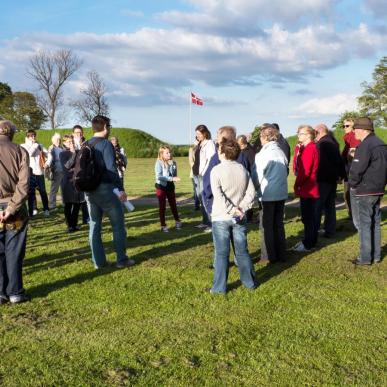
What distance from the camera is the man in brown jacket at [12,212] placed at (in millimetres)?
5199

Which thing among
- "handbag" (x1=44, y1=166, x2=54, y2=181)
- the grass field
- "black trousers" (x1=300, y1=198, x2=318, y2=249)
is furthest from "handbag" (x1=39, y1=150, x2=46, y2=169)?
"black trousers" (x1=300, y1=198, x2=318, y2=249)

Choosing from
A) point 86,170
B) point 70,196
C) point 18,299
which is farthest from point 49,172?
point 18,299

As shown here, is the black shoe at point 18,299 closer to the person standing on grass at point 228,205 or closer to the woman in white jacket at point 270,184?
the person standing on grass at point 228,205

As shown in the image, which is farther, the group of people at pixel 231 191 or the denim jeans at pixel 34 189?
the denim jeans at pixel 34 189

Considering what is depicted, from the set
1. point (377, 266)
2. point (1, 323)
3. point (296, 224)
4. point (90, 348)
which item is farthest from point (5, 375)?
point (296, 224)

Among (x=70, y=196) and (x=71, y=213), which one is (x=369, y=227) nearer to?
(x=70, y=196)

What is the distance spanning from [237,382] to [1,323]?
255 cm

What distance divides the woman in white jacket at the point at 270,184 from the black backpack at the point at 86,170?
224 cm

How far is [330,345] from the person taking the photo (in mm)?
4148

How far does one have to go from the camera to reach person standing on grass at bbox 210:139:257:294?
17.7 feet

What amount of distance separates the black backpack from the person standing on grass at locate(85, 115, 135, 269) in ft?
0.25

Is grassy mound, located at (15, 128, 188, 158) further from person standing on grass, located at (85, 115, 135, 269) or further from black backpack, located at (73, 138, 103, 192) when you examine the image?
black backpack, located at (73, 138, 103, 192)

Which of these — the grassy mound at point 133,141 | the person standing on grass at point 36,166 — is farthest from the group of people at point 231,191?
the grassy mound at point 133,141

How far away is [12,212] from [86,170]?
1.23 m
